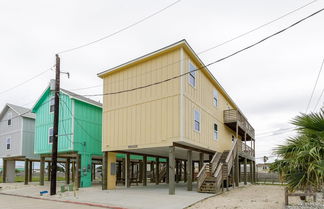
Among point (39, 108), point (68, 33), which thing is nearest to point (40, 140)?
point (39, 108)

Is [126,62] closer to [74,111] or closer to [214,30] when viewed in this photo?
[74,111]

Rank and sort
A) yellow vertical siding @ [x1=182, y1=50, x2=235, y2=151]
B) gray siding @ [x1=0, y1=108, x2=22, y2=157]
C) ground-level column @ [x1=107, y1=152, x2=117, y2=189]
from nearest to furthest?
yellow vertical siding @ [x1=182, y1=50, x2=235, y2=151] → ground-level column @ [x1=107, y1=152, x2=117, y2=189] → gray siding @ [x1=0, y1=108, x2=22, y2=157]

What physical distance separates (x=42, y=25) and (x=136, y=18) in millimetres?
4200

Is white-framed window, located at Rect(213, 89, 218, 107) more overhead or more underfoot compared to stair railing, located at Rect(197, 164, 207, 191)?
more overhead

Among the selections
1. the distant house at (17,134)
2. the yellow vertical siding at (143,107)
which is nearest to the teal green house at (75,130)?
the yellow vertical siding at (143,107)

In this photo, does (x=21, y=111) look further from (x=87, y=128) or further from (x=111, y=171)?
(x=111, y=171)

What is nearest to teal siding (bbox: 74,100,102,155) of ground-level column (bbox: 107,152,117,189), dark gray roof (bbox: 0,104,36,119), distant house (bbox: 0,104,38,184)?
ground-level column (bbox: 107,152,117,189)

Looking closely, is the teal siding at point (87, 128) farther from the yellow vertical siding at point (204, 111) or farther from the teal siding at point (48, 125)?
the yellow vertical siding at point (204, 111)

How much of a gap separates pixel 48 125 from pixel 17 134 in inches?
252

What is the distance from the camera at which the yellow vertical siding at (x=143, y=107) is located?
17.6 metres

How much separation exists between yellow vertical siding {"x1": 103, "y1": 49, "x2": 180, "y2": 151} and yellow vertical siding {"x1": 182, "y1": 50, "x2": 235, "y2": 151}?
2.64 feet

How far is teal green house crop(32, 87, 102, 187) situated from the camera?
23172 millimetres

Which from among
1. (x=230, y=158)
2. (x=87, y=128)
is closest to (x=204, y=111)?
(x=230, y=158)

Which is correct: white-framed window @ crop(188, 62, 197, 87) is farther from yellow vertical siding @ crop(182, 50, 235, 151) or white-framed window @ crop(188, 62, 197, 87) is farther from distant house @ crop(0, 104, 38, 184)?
distant house @ crop(0, 104, 38, 184)
